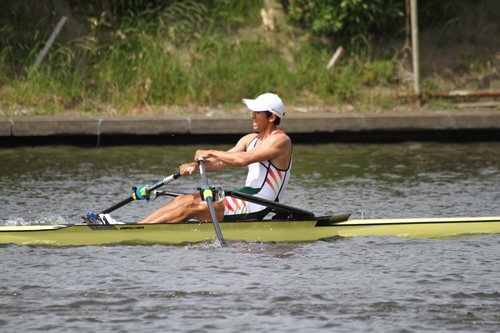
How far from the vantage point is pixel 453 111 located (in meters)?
15.9

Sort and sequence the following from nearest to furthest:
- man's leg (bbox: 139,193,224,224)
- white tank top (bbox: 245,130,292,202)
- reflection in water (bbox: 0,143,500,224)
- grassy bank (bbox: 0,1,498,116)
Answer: man's leg (bbox: 139,193,224,224) < white tank top (bbox: 245,130,292,202) < reflection in water (bbox: 0,143,500,224) < grassy bank (bbox: 0,1,498,116)

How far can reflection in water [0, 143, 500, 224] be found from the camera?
11.1 m

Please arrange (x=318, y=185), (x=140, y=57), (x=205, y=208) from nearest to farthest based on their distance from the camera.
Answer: (x=205, y=208) < (x=318, y=185) < (x=140, y=57)

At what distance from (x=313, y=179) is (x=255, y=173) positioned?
11.4 ft

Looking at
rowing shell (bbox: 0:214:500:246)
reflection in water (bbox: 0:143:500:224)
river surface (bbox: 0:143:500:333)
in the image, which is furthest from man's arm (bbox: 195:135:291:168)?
reflection in water (bbox: 0:143:500:224)

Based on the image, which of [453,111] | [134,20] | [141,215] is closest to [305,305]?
[141,215]

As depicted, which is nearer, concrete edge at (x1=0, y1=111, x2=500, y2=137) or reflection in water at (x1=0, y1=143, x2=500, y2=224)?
reflection in water at (x1=0, y1=143, x2=500, y2=224)

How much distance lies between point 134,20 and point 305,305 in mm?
11657

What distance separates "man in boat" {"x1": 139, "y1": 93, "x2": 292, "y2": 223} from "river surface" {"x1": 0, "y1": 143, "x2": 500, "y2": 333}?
32cm

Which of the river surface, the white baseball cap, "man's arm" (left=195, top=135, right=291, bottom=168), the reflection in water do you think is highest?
the white baseball cap

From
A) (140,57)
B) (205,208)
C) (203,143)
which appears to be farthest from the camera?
(140,57)

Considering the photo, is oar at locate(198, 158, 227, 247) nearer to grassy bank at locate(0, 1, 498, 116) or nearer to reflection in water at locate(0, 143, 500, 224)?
reflection in water at locate(0, 143, 500, 224)

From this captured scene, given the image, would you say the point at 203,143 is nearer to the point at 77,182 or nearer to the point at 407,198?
the point at 77,182

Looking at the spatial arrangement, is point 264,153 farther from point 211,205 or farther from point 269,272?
point 269,272
